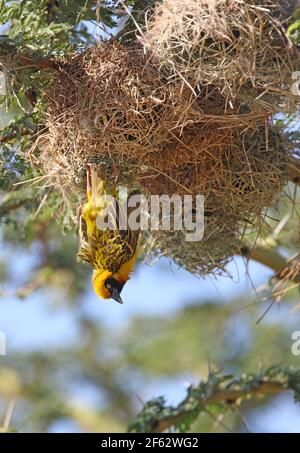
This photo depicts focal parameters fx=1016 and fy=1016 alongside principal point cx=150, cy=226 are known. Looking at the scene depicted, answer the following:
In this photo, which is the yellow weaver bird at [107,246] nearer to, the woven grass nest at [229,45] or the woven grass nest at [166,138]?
the woven grass nest at [166,138]

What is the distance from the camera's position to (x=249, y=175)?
467 cm

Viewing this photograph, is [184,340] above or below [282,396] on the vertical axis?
above

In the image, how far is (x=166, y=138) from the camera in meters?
4.43

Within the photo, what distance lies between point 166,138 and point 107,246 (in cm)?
64

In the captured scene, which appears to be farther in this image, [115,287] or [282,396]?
[282,396]

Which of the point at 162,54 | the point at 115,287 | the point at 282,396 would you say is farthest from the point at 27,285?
the point at 162,54

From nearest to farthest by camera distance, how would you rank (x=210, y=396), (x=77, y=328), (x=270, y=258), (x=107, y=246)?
(x=107, y=246) < (x=210, y=396) < (x=270, y=258) < (x=77, y=328)

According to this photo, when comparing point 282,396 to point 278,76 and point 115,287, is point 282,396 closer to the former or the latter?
point 115,287

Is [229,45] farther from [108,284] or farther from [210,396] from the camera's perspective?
[210,396]

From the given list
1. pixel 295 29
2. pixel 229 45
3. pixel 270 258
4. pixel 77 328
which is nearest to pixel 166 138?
pixel 229 45

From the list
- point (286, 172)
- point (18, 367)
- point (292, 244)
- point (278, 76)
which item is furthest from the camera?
point (18, 367)

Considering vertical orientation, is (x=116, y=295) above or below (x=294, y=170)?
below
